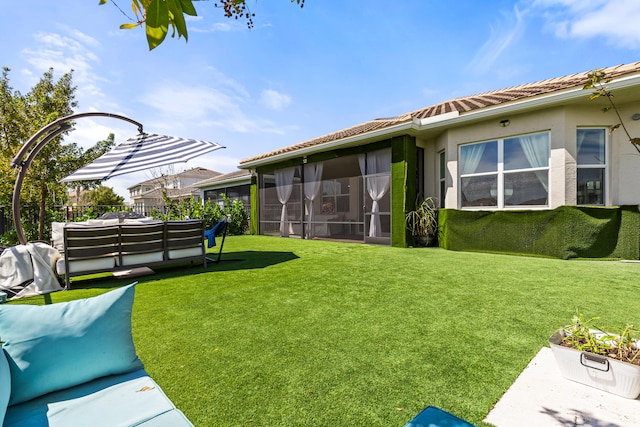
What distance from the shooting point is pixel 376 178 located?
28.7ft

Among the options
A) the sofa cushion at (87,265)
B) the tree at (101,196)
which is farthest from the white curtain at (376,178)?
the tree at (101,196)

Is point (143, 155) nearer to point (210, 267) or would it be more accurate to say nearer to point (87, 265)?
point (87, 265)

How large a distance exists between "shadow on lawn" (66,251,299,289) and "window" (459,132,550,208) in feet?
16.3

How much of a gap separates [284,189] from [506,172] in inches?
299

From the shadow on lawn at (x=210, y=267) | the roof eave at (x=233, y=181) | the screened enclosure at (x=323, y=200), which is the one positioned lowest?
the shadow on lawn at (x=210, y=267)

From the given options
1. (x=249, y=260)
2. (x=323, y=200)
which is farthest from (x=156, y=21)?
(x=323, y=200)

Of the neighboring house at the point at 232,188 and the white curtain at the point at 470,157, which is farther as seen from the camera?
the neighboring house at the point at 232,188

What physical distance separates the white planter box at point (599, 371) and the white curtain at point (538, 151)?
587cm

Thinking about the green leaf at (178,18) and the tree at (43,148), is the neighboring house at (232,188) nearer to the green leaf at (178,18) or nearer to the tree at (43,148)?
the tree at (43,148)

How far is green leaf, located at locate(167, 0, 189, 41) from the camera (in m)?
1.05

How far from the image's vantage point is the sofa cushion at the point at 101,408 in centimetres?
112

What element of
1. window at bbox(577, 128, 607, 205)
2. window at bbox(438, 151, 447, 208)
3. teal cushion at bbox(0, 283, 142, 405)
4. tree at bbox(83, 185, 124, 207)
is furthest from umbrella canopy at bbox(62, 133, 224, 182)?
tree at bbox(83, 185, 124, 207)

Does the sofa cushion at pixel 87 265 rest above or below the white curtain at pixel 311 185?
below

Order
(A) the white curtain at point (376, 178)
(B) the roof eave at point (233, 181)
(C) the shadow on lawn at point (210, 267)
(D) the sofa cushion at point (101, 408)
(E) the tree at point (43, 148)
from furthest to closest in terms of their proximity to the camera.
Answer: (B) the roof eave at point (233, 181)
(E) the tree at point (43, 148)
(A) the white curtain at point (376, 178)
(C) the shadow on lawn at point (210, 267)
(D) the sofa cushion at point (101, 408)
